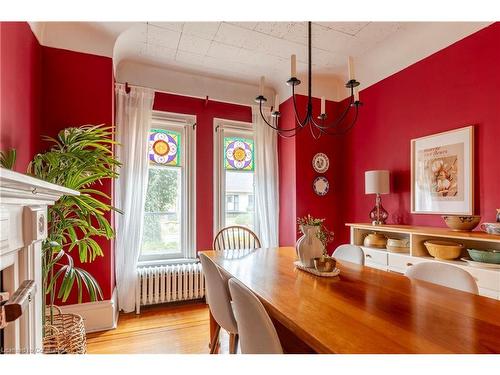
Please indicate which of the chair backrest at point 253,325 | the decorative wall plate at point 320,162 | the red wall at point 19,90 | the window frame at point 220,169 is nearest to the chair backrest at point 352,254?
the chair backrest at point 253,325

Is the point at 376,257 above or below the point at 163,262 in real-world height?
above

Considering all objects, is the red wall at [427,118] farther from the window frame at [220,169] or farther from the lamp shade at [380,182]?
the window frame at [220,169]

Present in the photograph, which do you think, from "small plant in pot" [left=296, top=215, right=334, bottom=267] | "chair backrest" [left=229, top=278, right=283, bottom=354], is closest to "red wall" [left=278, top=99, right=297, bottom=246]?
"small plant in pot" [left=296, top=215, right=334, bottom=267]

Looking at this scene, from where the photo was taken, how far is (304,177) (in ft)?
11.0

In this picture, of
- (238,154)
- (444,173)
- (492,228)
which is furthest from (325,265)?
(238,154)

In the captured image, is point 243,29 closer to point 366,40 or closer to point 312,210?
point 366,40

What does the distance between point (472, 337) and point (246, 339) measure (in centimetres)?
75

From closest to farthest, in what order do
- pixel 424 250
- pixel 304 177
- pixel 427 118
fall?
pixel 424 250 → pixel 427 118 → pixel 304 177

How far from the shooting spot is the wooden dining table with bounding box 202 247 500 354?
2.58 ft

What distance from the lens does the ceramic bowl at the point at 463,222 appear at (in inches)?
79.6

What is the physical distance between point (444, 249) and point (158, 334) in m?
2.46

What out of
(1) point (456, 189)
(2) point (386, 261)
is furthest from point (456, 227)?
(2) point (386, 261)

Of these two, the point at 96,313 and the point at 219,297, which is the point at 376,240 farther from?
the point at 96,313

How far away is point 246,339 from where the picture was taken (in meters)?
1.05
